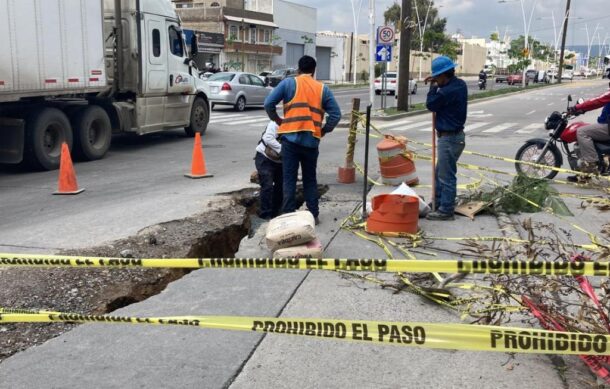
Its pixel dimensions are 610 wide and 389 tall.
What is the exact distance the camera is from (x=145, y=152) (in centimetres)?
1303

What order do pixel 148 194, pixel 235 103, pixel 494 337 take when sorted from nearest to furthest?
pixel 494 337, pixel 148 194, pixel 235 103

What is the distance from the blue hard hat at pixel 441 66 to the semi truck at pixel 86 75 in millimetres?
6634

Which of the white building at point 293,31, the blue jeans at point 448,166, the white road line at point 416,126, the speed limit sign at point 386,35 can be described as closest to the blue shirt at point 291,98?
the blue jeans at point 448,166

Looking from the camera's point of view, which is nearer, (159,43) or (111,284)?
(111,284)

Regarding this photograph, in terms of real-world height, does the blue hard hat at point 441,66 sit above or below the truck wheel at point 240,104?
above

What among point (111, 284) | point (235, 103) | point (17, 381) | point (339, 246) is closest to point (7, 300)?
point (111, 284)

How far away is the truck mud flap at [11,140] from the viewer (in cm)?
980

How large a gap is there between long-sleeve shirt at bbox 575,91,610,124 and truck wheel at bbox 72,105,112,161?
874 cm

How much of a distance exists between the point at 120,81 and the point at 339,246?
28.1 ft

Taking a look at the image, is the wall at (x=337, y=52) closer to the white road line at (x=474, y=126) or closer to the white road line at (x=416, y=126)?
the white road line at (x=474, y=126)

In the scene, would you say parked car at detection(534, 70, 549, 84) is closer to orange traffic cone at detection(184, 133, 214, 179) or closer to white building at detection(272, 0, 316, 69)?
white building at detection(272, 0, 316, 69)

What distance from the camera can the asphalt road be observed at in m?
6.41

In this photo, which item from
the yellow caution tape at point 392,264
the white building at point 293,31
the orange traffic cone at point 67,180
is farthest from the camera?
the white building at point 293,31

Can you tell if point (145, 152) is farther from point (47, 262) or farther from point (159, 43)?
point (47, 262)
